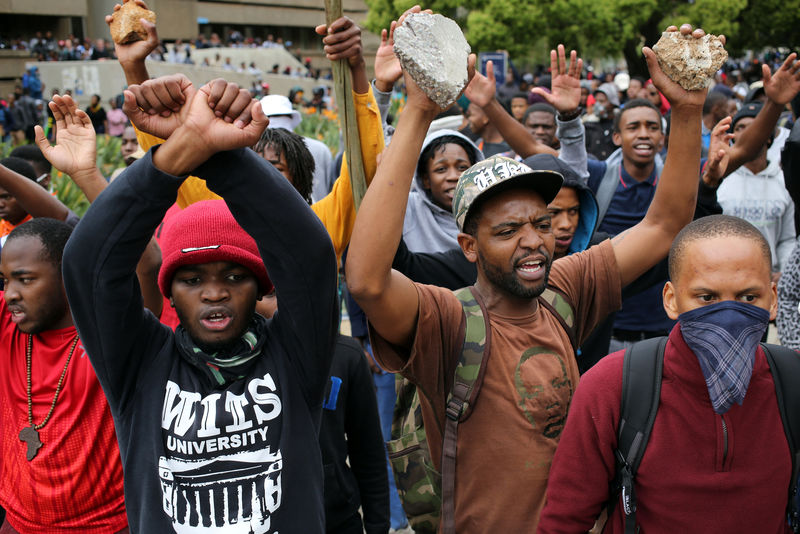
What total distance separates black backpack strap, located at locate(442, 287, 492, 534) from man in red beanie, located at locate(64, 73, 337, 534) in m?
0.38

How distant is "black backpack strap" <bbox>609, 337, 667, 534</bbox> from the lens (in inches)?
79.7

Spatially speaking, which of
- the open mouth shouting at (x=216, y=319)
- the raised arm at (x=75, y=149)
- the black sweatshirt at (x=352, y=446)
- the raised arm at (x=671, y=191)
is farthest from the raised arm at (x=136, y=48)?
the raised arm at (x=671, y=191)

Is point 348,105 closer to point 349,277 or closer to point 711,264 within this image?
point 349,277

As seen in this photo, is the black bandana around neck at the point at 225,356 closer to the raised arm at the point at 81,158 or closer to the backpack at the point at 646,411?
the raised arm at the point at 81,158

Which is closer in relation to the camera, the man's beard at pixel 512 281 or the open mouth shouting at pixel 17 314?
the man's beard at pixel 512 281

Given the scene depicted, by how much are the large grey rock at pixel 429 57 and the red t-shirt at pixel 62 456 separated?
1537mm

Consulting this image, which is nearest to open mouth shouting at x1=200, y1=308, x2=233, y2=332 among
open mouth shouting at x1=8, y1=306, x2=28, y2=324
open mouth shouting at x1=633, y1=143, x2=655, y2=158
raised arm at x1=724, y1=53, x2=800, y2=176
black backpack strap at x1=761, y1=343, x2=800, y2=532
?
open mouth shouting at x1=8, y1=306, x2=28, y2=324

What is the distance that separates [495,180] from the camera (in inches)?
94.3

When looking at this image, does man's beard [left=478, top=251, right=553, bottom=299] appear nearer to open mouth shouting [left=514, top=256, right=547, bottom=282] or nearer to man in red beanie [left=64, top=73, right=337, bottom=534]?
open mouth shouting [left=514, top=256, right=547, bottom=282]

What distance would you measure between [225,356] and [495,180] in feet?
3.13

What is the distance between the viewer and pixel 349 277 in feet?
6.93

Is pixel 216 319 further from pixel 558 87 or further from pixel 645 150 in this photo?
pixel 645 150

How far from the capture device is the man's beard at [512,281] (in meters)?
2.38

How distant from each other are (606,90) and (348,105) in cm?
876
